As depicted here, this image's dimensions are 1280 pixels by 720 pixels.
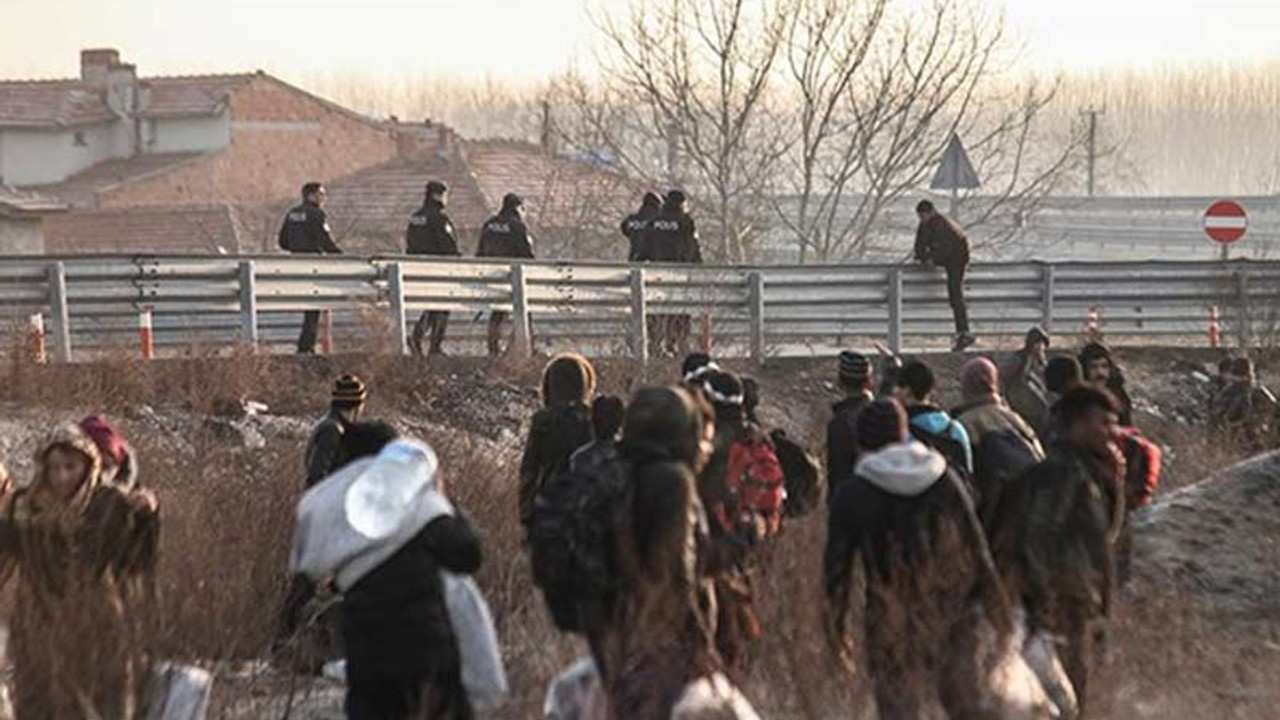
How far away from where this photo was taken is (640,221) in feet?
88.6

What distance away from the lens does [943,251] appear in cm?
2800

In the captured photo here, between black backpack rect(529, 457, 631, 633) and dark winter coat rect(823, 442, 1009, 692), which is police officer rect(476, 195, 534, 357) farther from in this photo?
black backpack rect(529, 457, 631, 633)

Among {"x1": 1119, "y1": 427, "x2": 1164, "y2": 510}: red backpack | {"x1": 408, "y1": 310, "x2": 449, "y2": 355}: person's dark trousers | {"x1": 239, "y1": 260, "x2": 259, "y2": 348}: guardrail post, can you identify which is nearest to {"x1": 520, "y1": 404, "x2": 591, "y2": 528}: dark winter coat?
{"x1": 1119, "y1": 427, "x2": 1164, "y2": 510}: red backpack

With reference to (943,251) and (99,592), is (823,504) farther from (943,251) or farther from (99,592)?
(943,251)

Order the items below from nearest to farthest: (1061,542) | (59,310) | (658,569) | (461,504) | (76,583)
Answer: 1. (658,569)
2. (76,583)
3. (1061,542)
4. (461,504)
5. (59,310)

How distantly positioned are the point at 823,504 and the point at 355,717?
6.39m

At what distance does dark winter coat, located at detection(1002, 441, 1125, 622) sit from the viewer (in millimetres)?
10414

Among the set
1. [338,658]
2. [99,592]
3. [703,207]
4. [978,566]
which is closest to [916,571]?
[978,566]

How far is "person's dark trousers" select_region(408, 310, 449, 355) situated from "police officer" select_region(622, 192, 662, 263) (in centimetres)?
203

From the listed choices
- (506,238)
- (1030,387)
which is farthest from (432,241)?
(1030,387)

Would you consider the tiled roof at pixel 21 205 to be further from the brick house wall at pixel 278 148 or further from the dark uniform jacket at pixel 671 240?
the dark uniform jacket at pixel 671 240

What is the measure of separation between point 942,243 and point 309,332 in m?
6.50

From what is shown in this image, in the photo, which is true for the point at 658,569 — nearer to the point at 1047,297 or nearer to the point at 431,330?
the point at 431,330

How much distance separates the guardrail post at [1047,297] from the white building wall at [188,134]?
5525 cm
